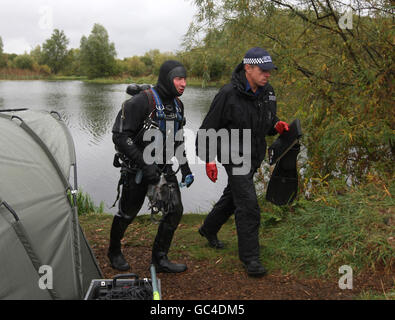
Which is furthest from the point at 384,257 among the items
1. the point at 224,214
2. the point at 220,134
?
the point at 220,134

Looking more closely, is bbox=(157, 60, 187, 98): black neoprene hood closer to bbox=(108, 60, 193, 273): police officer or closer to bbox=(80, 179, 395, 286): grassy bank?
bbox=(108, 60, 193, 273): police officer

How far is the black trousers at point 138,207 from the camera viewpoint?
155 inches

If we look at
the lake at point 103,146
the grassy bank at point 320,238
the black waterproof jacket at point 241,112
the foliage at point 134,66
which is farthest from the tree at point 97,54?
the black waterproof jacket at point 241,112

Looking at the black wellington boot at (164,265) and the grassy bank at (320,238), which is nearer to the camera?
the grassy bank at (320,238)

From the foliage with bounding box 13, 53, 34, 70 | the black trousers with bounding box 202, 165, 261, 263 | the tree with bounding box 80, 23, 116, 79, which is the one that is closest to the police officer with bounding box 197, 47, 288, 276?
the black trousers with bounding box 202, 165, 261, 263

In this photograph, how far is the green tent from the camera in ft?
9.09

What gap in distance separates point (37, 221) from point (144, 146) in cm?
122

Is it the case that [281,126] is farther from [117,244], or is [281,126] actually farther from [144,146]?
[117,244]

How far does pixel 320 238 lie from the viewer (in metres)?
4.36

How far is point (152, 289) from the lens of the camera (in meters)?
2.85

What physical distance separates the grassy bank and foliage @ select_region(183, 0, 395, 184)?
766 mm

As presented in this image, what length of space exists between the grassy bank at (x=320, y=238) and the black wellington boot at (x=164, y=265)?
401 millimetres

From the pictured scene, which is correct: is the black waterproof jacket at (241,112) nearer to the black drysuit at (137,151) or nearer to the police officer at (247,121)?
the police officer at (247,121)
